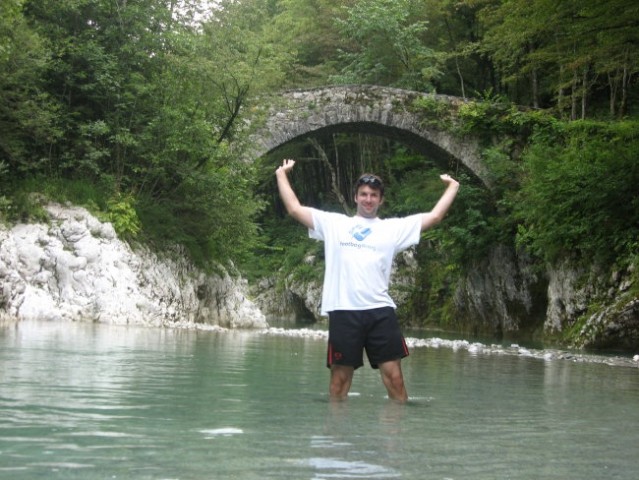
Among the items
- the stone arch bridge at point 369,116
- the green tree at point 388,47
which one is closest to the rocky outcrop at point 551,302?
the stone arch bridge at point 369,116

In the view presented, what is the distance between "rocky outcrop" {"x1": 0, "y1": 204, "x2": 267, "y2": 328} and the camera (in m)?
14.4

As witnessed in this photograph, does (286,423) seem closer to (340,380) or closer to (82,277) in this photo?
(340,380)

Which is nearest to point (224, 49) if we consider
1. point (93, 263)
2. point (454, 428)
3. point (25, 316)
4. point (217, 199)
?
point (217, 199)

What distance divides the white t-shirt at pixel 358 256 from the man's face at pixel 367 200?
0.04 metres

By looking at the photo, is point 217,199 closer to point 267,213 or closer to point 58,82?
point 58,82

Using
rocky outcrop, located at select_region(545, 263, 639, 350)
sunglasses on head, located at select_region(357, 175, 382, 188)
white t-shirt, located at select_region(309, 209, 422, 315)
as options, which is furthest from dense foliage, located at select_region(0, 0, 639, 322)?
white t-shirt, located at select_region(309, 209, 422, 315)

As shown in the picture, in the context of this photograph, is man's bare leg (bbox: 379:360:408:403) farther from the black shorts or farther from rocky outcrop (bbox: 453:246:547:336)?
rocky outcrop (bbox: 453:246:547:336)

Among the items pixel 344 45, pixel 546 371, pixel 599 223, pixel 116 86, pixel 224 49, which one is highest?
pixel 344 45

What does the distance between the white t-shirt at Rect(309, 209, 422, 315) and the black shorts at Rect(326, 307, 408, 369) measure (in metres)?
0.05

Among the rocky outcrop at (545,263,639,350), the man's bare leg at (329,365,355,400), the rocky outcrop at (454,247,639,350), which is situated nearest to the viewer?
the man's bare leg at (329,365,355,400)

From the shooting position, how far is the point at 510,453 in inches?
137

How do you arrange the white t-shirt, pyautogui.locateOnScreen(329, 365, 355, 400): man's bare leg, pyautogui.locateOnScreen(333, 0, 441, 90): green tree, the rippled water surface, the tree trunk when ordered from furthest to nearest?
the tree trunk < pyautogui.locateOnScreen(333, 0, 441, 90): green tree < pyautogui.locateOnScreen(329, 365, 355, 400): man's bare leg < the white t-shirt < the rippled water surface

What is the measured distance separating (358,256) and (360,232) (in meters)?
0.14

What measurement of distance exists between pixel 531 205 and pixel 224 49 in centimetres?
718
